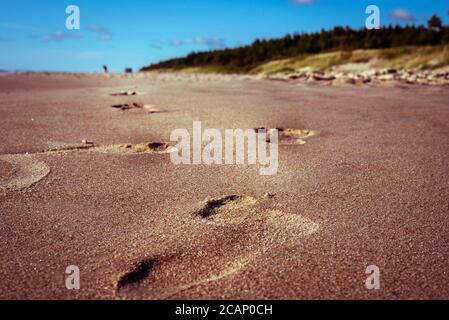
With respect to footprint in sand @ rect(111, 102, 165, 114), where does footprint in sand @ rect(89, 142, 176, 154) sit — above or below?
below

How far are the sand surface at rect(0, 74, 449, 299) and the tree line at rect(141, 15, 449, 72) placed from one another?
1655 cm

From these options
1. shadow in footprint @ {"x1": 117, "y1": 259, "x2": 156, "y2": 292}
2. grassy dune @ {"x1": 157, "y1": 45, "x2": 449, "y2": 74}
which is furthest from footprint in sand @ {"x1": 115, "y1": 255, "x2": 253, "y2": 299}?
grassy dune @ {"x1": 157, "y1": 45, "x2": 449, "y2": 74}

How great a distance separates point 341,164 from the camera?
84.1 inches

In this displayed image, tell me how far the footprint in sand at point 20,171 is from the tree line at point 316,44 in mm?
17345

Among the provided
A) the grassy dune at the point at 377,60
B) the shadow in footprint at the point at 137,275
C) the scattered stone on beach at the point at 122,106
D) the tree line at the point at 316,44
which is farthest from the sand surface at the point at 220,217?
the tree line at the point at 316,44

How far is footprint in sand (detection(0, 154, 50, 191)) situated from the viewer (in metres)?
1.77

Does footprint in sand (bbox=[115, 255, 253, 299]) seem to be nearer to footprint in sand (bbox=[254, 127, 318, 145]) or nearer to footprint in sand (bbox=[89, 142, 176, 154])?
footprint in sand (bbox=[89, 142, 176, 154])

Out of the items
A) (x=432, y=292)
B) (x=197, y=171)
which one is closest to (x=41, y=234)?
Result: (x=197, y=171)

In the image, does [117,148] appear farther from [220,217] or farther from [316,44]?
[316,44]

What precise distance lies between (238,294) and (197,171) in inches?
38.3

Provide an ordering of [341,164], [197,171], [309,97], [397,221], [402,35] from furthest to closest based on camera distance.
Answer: [402,35], [309,97], [341,164], [197,171], [397,221]

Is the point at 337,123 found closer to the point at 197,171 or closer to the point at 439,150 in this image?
the point at 439,150

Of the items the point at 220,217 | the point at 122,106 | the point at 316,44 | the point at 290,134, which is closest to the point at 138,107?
the point at 122,106

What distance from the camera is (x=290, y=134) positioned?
→ 9.12ft
